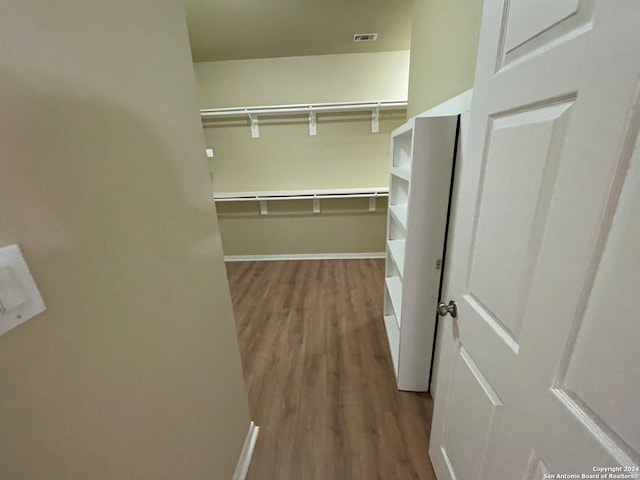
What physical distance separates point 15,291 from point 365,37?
3308 mm

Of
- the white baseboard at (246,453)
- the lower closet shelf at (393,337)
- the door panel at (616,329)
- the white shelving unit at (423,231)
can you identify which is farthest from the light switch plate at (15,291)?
the lower closet shelf at (393,337)

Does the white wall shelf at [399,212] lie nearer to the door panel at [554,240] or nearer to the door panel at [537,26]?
the door panel at [554,240]

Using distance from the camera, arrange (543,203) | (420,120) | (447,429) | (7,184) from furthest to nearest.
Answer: (420,120) < (447,429) < (543,203) < (7,184)

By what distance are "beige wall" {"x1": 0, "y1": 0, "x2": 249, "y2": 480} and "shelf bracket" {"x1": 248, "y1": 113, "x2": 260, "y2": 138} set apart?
2.55 meters

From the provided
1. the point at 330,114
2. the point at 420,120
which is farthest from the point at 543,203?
the point at 330,114

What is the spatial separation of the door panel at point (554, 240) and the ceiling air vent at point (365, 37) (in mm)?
2325

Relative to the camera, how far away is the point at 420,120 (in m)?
1.24

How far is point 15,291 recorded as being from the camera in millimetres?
399

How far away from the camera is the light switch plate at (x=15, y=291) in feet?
1.24

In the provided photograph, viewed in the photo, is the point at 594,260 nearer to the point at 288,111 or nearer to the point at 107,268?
the point at 107,268

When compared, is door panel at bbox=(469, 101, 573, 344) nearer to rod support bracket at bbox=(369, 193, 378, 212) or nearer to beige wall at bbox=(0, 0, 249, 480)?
beige wall at bbox=(0, 0, 249, 480)

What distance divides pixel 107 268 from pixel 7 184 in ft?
0.77

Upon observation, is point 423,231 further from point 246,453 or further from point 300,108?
point 300,108

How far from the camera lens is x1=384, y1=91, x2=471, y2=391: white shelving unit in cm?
124
